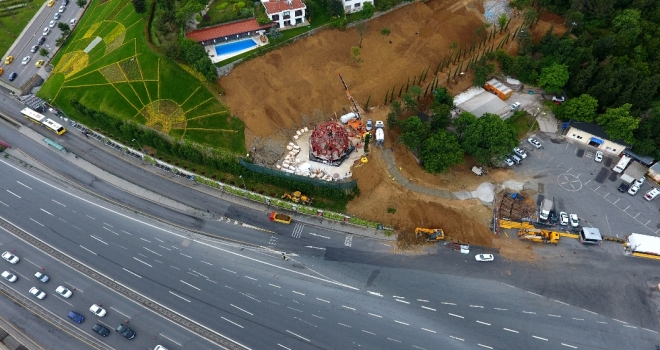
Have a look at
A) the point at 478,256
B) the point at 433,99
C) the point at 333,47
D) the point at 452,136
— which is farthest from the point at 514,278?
the point at 333,47

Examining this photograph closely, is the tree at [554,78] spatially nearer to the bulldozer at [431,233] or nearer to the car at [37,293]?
the bulldozer at [431,233]

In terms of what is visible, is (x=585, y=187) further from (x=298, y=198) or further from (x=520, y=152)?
(x=298, y=198)

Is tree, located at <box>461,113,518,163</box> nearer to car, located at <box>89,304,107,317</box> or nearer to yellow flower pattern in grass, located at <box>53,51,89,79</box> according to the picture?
car, located at <box>89,304,107,317</box>

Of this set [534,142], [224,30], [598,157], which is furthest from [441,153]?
[224,30]

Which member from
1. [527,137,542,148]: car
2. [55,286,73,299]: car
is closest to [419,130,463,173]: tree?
[527,137,542,148]: car

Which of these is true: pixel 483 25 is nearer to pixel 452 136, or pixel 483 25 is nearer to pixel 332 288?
pixel 452 136

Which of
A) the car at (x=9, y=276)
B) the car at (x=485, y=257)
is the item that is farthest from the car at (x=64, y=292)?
the car at (x=485, y=257)

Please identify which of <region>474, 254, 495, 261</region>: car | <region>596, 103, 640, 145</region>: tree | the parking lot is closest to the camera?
<region>474, 254, 495, 261</region>: car
